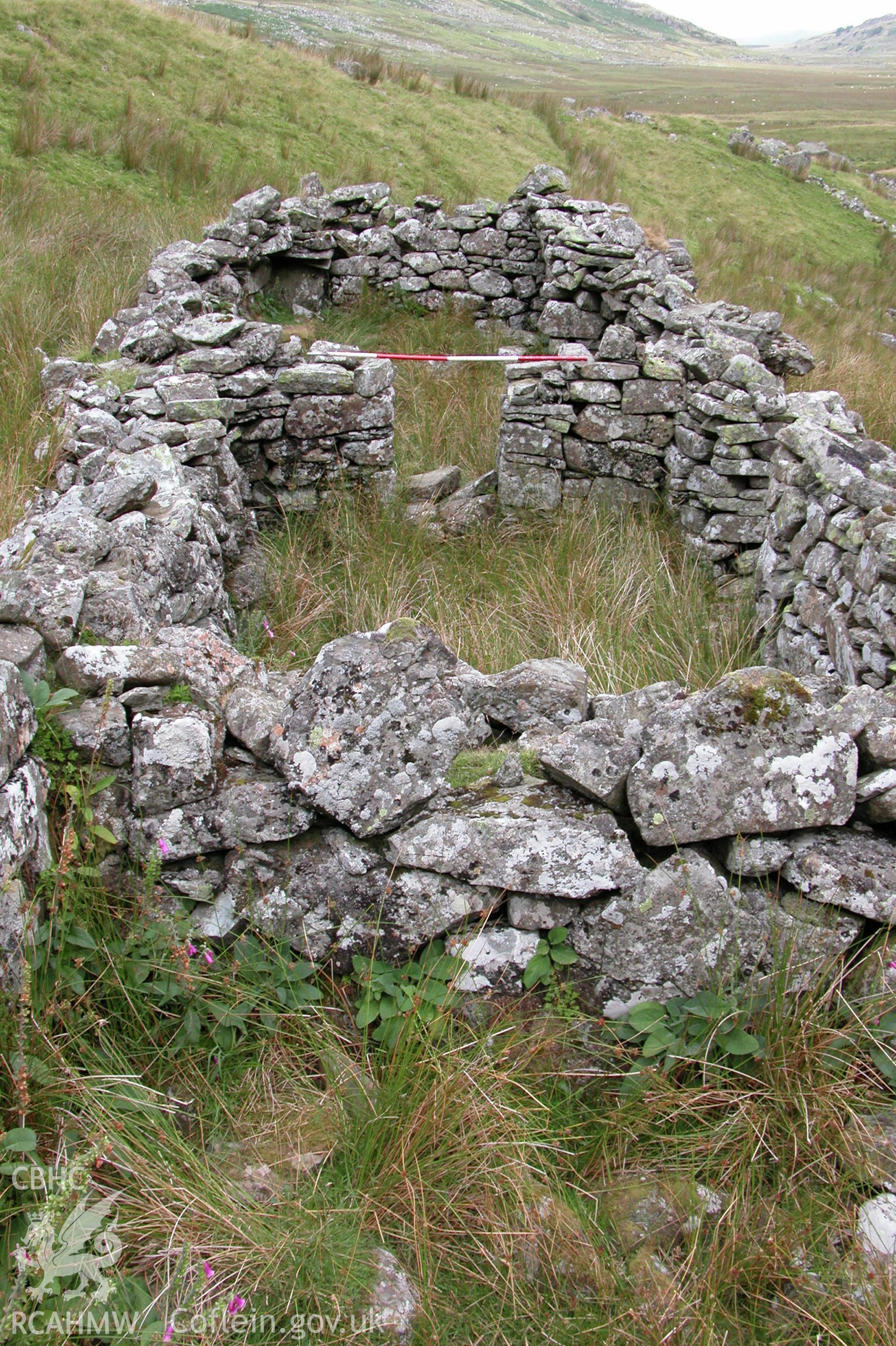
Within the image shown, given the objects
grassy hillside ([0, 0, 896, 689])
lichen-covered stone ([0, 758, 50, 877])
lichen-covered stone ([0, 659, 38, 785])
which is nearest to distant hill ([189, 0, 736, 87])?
grassy hillside ([0, 0, 896, 689])

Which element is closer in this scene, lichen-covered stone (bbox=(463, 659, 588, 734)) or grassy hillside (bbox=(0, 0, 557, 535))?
lichen-covered stone (bbox=(463, 659, 588, 734))

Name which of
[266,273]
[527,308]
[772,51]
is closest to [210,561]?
[266,273]

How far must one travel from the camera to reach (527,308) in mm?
10086

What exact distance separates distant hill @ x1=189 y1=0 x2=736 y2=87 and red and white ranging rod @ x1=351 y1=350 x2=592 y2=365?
591 inches

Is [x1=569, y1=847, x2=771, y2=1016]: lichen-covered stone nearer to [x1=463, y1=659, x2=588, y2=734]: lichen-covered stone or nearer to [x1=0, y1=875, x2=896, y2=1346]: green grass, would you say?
[x1=0, y1=875, x2=896, y2=1346]: green grass

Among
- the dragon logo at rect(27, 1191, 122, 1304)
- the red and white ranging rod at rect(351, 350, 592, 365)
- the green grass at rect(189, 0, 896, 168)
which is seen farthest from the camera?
the green grass at rect(189, 0, 896, 168)

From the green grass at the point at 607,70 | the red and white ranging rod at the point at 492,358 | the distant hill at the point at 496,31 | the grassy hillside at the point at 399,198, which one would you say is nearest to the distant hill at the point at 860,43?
the distant hill at the point at 496,31

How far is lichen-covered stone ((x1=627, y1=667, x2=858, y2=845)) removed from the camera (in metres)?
2.35

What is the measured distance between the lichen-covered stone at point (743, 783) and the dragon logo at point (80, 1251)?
59.1 inches

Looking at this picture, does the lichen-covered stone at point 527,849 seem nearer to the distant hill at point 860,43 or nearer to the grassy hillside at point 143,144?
the grassy hillside at point 143,144

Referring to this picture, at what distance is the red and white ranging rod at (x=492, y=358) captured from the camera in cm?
684

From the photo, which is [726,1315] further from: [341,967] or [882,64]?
[882,64]

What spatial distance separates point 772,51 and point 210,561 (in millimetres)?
215455

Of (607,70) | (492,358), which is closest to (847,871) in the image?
(492,358)
